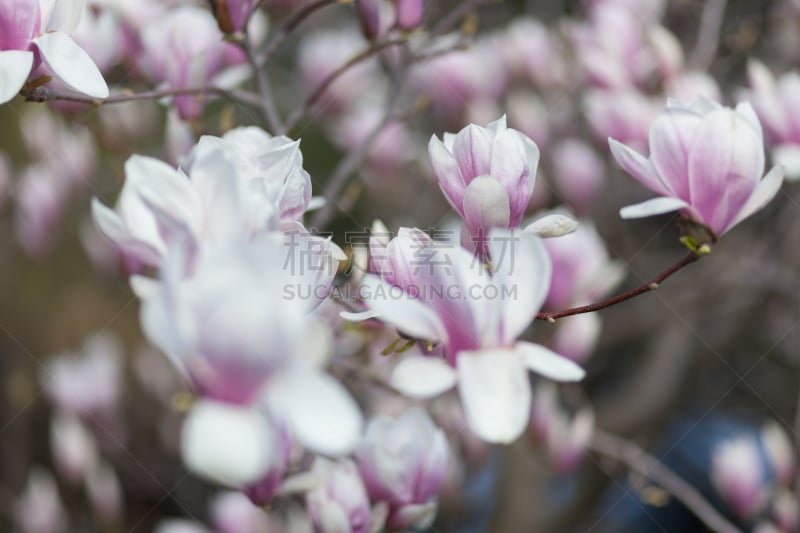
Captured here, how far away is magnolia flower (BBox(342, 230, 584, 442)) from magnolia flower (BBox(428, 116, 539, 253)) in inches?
3.4

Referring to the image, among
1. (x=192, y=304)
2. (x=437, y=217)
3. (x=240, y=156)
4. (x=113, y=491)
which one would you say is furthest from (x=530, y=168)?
(x=437, y=217)

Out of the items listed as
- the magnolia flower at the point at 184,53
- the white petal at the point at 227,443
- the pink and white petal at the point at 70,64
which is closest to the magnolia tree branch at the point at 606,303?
the white petal at the point at 227,443

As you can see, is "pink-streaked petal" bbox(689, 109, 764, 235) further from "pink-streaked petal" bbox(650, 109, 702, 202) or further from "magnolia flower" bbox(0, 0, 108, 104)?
"magnolia flower" bbox(0, 0, 108, 104)

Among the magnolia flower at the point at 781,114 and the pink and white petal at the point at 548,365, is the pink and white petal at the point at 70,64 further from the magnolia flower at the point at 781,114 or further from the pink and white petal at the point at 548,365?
the magnolia flower at the point at 781,114

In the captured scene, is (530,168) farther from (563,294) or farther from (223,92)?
(563,294)

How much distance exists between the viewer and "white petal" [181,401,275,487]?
374mm

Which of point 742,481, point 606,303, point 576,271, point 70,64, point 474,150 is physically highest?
point 70,64

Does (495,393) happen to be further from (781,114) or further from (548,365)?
(781,114)

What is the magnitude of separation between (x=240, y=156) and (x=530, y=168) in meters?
0.24

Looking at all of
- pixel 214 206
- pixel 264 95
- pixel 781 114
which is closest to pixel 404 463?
pixel 214 206

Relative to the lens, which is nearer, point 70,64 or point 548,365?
point 548,365

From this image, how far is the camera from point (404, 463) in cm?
70

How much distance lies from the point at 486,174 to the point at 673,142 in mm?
164

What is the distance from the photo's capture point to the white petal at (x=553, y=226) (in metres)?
0.60
